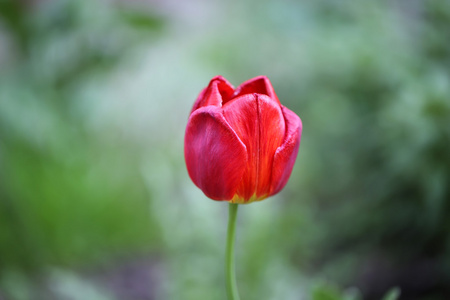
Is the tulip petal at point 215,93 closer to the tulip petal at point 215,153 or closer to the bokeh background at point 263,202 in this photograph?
the tulip petal at point 215,153

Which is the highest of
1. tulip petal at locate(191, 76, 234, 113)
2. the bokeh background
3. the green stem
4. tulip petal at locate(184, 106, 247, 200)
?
the bokeh background

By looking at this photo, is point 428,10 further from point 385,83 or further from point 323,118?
point 323,118

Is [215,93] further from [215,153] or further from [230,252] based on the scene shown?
[230,252]

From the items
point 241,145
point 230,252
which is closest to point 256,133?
point 241,145

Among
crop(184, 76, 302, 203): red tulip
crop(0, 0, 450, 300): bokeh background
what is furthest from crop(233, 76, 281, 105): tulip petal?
crop(0, 0, 450, 300): bokeh background

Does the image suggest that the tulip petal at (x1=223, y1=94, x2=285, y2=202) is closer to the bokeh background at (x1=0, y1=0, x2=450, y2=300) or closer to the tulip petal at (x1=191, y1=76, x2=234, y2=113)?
the tulip petal at (x1=191, y1=76, x2=234, y2=113)

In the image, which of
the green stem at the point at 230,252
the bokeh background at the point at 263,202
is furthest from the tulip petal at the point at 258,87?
the bokeh background at the point at 263,202

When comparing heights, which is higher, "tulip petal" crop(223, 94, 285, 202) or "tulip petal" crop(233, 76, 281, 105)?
"tulip petal" crop(233, 76, 281, 105)

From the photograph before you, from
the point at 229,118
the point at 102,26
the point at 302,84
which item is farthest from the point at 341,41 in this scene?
the point at 229,118
